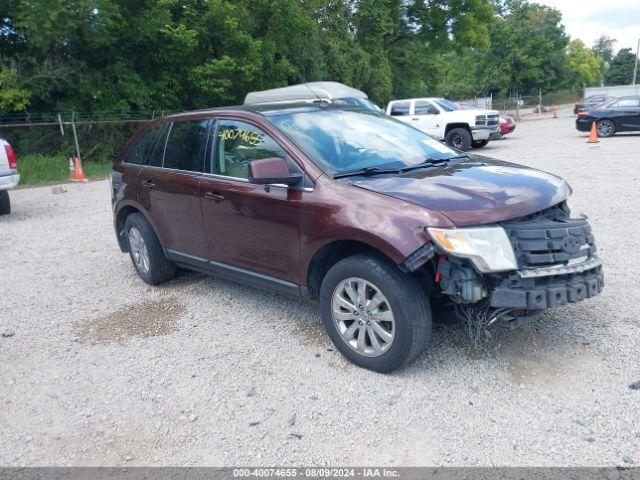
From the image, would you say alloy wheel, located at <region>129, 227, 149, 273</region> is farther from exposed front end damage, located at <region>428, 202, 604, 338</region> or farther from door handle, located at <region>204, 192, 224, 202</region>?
exposed front end damage, located at <region>428, 202, 604, 338</region>

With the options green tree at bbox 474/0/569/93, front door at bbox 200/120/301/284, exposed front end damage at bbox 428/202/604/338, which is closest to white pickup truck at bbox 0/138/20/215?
front door at bbox 200/120/301/284

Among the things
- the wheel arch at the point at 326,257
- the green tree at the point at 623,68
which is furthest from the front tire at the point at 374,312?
the green tree at the point at 623,68

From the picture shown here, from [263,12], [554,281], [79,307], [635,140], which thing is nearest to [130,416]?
[79,307]

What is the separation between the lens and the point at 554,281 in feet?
11.1

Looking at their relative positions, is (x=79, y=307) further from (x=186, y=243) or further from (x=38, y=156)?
(x=38, y=156)

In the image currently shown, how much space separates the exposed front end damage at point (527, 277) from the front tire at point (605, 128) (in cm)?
1880

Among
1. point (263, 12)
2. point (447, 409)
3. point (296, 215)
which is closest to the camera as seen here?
point (447, 409)

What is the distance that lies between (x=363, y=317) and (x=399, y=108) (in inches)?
669

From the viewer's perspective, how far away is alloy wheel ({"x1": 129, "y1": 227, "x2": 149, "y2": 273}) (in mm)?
5762

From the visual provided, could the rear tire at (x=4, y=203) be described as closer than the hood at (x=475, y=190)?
No

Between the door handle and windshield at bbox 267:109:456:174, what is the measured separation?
76cm

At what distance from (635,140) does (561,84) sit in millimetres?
48317

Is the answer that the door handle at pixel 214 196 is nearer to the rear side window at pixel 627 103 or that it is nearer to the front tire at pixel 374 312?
the front tire at pixel 374 312

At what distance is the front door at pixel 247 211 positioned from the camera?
13.5 feet
